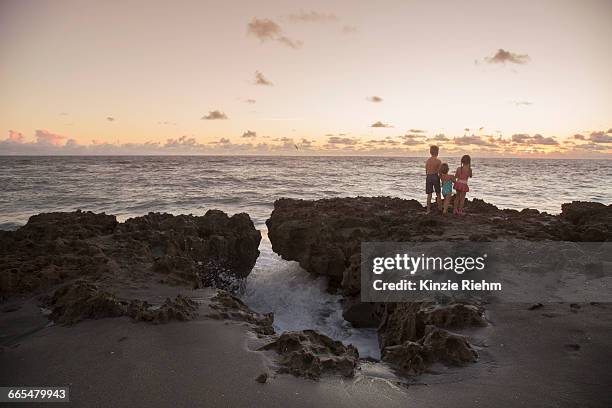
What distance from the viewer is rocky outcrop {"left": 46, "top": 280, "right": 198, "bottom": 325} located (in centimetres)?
421

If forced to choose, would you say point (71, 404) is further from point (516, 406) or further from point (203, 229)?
point (203, 229)

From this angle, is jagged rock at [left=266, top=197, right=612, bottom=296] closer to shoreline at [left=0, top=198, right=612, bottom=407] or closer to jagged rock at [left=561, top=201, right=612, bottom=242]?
jagged rock at [left=561, top=201, right=612, bottom=242]

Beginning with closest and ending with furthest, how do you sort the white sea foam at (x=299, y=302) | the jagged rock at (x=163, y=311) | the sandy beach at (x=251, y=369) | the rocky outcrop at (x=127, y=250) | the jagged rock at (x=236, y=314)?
the sandy beach at (x=251, y=369) < the jagged rock at (x=163, y=311) < the jagged rock at (x=236, y=314) < the rocky outcrop at (x=127, y=250) < the white sea foam at (x=299, y=302)

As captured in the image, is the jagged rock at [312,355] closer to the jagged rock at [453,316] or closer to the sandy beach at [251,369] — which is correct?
the sandy beach at [251,369]

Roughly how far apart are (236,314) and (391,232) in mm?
4205

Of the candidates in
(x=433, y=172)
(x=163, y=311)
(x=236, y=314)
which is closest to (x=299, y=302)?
(x=236, y=314)

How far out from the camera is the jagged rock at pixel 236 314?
14.4ft

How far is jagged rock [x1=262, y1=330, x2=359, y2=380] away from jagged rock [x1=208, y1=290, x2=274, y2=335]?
0.55 metres

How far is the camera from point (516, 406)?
2811 millimetres

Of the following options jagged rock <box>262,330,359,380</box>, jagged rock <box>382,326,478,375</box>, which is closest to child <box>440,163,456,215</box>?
jagged rock <box>382,326,478,375</box>

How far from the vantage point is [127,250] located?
6.44 metres

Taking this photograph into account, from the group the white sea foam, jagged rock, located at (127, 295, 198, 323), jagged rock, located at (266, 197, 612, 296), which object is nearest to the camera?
jagged rock, located at (127, 295, 198, 323)

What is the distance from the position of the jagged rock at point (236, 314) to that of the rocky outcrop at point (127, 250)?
93 cm

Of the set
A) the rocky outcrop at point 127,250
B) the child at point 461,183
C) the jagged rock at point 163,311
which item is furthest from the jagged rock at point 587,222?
the jagged rock at point 163,311
